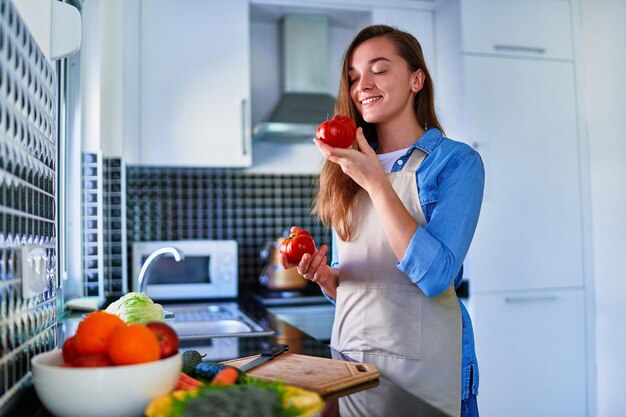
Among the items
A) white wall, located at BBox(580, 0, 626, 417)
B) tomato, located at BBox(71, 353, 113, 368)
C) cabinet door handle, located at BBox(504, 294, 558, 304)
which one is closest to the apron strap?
tomato, located at BBox(71, 353, 113, 368)

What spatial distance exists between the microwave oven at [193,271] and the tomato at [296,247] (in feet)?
4.11

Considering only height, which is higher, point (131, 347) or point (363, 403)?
point (131, 347)

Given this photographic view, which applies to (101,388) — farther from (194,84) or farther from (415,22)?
(415,22)

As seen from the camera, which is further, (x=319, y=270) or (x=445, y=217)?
(x=319, y=270)

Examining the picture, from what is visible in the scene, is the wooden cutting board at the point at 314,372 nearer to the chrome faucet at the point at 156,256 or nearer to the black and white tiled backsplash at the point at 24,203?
the black and white tiled backsplash at the point at 24,203

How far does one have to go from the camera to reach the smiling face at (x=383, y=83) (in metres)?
1.46

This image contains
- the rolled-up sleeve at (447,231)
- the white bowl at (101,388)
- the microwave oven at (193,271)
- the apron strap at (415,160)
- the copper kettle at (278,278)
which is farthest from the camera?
the copper kettle at (278,278)

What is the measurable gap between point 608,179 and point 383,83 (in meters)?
1.69

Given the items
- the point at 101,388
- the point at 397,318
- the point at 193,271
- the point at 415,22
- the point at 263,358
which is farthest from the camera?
the point at 415,22

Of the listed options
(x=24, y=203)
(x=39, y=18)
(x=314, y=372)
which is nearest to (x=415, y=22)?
(x=39, y=18)

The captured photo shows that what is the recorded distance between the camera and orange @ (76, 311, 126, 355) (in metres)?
0.76

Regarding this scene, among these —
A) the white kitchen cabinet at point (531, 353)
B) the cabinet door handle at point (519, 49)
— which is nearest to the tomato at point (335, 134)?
the white kitchen cabinet at point (531, 353)

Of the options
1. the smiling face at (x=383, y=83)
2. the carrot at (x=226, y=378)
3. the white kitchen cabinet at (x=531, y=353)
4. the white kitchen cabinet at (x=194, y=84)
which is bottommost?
the white kitchen cabinet at (x=531, y=353)

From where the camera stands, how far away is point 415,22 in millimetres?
2953
